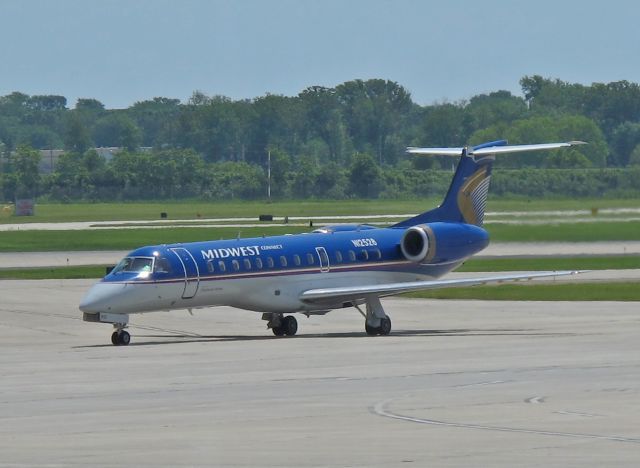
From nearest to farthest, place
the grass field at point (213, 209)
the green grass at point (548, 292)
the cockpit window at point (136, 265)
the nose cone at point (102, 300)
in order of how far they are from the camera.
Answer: the nose cone at point (102, 300) < the cockpit window at point (136, 265) < the green grass at point (548, 292) < the grass field at point (213, 209)

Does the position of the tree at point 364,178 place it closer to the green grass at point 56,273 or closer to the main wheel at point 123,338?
the green grass at point 56,273

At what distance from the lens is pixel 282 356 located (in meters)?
33.8

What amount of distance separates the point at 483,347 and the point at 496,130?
116 metres

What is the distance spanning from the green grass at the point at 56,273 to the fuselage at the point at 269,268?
25082 mm

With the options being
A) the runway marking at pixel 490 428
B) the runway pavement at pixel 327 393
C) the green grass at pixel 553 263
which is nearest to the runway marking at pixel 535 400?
the runway pavement at pixel 327 393

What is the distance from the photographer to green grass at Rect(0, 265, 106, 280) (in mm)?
66188

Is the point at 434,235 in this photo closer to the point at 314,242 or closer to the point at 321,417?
the point at 314,242

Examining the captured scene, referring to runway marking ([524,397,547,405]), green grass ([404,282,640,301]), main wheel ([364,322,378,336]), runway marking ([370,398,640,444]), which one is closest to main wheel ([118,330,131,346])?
main wheel ([364,322,378,336])

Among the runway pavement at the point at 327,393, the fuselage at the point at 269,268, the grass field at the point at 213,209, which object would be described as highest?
the fuselage at the point at 269,268

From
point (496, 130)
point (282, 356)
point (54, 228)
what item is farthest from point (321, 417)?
point (496, 130)

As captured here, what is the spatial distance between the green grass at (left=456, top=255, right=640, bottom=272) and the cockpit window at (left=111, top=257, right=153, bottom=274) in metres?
29.8

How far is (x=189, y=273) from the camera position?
3831 centimetres

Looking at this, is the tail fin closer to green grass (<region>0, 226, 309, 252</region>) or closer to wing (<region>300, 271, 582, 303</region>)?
wing (<region>300, 271, 582, 303</region>)

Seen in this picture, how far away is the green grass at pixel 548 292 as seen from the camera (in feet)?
170
